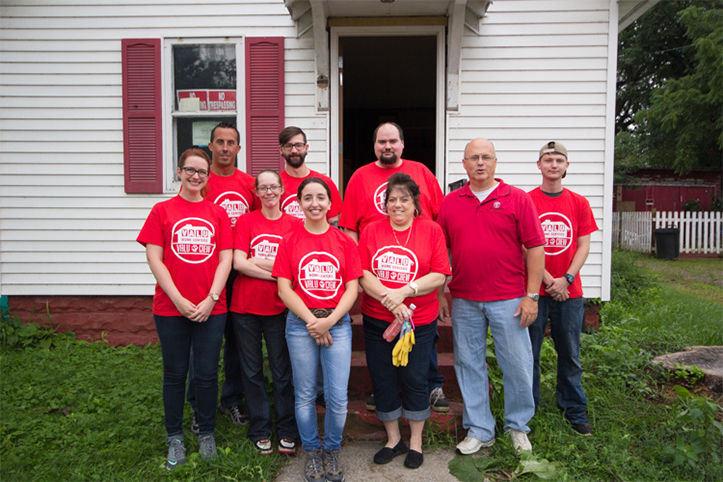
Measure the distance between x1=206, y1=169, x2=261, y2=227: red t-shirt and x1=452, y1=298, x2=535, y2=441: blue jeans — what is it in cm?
146

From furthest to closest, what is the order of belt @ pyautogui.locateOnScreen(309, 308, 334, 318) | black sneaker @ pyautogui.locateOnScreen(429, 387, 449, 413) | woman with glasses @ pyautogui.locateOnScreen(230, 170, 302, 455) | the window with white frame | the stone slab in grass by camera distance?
the window with white frame < the stone slab in grass < black sneaker @ pyautogui.locateOnScreen(429, 387, 449, 413) < woman with glasses @ pyautogui.locateOnScreen(230, 170, 302, 455) < belt @ pyautogui.locateOnScreen(309, 308, 334, 318)

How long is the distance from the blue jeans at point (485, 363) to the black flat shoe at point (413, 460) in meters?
0.37

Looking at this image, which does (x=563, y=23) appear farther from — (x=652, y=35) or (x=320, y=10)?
(x=652, y=35)

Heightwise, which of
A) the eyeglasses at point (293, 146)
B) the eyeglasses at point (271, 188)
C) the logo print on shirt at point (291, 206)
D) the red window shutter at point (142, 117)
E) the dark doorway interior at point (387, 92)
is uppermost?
the dark doorway interior at point (387, 92)

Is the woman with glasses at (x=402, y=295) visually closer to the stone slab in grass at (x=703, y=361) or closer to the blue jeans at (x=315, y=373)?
the blue jeans at (x=315, y=373)

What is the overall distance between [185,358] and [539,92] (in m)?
4.23

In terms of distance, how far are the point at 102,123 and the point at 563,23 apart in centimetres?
486

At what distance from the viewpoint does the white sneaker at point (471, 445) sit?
9.67 ft

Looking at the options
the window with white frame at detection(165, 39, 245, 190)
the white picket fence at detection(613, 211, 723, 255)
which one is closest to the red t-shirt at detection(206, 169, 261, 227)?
the window with white frame at detection(165, 39, 245, 190)

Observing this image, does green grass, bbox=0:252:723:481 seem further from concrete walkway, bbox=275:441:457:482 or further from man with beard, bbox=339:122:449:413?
man with beard, bbox=339:122:449:413

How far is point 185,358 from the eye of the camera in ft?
9.14

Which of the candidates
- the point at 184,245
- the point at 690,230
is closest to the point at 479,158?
the point at 184,245

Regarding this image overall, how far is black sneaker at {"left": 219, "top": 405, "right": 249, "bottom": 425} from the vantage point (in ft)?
10.6

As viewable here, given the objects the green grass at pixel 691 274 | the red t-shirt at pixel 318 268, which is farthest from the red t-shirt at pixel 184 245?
the green grass at pixel 691 274
